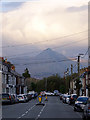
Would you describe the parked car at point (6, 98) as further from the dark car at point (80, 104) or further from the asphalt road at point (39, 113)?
the dark car at point (80, 104)

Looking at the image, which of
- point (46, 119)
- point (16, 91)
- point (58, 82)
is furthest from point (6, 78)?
point (58, 82)

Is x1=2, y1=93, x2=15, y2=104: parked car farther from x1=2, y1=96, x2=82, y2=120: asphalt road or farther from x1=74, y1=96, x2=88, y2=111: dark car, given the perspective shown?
x1=74, y1=96, x2=88, y2=111: dark car

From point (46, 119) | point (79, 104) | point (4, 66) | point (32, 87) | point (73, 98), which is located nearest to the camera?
point (46, 119)

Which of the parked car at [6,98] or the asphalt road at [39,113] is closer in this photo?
the asphalt road at [39,113]

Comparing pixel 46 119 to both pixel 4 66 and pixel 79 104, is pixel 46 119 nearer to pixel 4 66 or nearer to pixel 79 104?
pixel 79 104

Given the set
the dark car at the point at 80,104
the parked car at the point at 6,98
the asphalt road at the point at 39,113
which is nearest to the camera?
the asphalt road at the point at 39,113

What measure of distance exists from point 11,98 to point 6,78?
33906mm

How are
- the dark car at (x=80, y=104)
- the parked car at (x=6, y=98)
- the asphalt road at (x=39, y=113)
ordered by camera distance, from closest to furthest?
the asphalt road at (x=39, y=113) < the dark car at (x=80, y=104) < the parked car at (x=6, y=98)

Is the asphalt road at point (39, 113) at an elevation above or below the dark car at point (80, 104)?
below

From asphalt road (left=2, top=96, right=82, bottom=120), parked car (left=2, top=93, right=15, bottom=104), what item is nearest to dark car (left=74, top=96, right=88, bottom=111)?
asphalt road (left=2, top=96, right=82, bottom=120)

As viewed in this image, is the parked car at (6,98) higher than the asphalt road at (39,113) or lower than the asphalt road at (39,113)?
higher

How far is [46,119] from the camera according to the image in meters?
22.9

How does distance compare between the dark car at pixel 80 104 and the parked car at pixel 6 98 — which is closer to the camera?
the dark car at pixel 80 104

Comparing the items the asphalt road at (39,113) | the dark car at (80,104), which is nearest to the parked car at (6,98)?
the asphalt road at (39,113)
